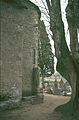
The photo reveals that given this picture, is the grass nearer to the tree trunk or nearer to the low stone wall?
the tree trunk

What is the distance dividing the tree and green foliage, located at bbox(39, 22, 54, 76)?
1801 centimetres

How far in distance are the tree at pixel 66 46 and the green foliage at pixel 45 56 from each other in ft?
59.1

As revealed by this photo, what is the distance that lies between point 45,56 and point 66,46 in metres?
21.4

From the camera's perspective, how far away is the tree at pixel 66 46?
11.9m

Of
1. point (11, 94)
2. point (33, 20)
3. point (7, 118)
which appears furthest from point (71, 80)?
point (33, 20)

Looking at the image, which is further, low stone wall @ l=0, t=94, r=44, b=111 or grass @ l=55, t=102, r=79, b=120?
low stone wall @ l=0, t=94, r=44, b=111

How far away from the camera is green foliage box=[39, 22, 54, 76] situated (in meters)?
32.1

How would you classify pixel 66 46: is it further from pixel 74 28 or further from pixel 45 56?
pixel 45 56

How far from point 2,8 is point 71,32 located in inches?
229

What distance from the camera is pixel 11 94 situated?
52.5ft

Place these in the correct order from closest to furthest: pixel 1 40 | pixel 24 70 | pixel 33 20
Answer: pixel 1 40 < pixel 24 70 < pixel 33 20

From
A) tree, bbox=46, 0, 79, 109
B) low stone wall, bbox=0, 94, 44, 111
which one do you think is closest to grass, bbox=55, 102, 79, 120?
tree, bbox=46, 0, 79, 109

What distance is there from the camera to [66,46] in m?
12.6

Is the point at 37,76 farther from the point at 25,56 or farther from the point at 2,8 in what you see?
the point at 2,8
